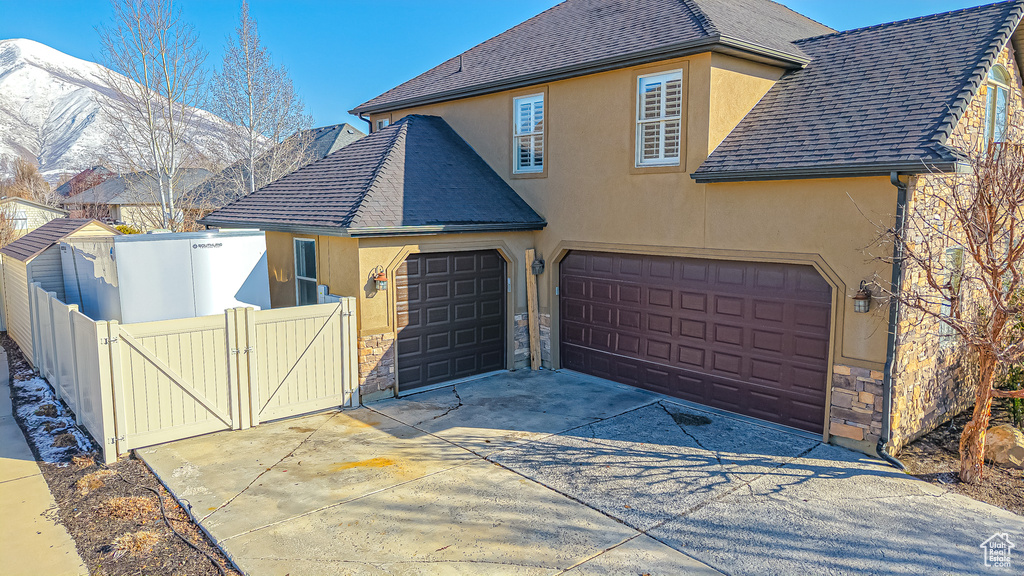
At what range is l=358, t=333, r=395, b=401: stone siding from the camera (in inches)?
386

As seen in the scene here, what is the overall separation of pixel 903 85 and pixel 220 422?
398 inches

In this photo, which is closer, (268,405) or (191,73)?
(268,405)

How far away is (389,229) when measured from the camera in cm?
955

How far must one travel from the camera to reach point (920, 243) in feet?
25.0

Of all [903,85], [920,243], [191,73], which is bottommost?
[920,243]

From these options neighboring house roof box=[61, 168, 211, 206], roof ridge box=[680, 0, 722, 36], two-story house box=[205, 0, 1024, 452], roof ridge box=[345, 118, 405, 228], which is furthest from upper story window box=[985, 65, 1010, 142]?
neighboring house roof box=[61, 168, 211, 206]

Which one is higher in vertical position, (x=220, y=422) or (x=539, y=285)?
(x=539, y=285)

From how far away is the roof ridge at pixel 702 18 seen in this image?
29.8 ft

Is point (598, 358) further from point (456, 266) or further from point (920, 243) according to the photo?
point (920, 243)

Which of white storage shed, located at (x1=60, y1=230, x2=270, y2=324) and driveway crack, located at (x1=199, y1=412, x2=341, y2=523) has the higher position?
white storage shed, located at (x1=60, y1=230, x2=270, y2=324)

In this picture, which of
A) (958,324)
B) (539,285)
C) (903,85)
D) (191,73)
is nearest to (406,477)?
(539,285)

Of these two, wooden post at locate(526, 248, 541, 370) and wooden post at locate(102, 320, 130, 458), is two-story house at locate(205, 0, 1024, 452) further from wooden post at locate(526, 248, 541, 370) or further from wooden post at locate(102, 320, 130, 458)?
wooden post at locate(102, 320, 130, 458)

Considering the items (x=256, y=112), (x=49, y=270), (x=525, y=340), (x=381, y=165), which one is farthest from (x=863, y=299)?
(x=256, y=112)

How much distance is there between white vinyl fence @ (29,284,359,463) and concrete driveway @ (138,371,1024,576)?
12.5 inches
